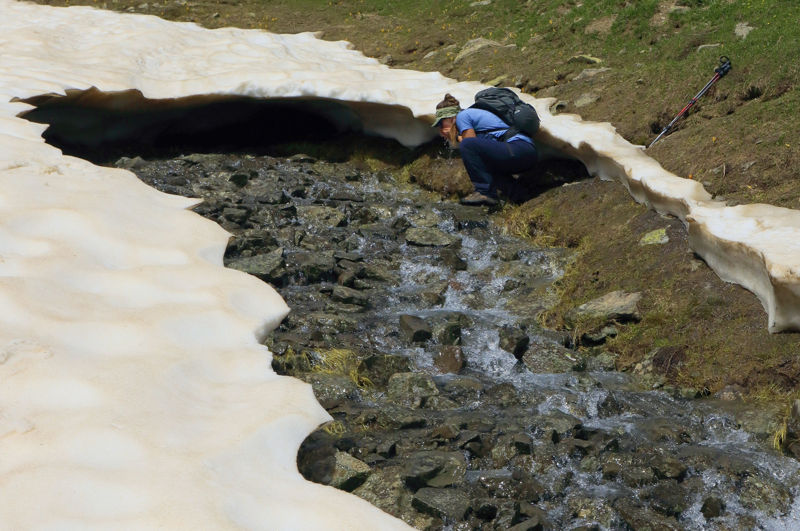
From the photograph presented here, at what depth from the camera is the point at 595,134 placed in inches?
445

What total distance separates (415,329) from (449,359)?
20.4 inches

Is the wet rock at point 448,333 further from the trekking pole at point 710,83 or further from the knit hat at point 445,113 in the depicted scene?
the trekking pole at point 710,83

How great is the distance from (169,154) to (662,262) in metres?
8.09

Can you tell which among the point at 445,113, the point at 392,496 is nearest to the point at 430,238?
the point at 445,113

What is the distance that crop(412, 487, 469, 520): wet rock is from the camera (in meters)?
5.36

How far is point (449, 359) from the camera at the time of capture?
7.77m

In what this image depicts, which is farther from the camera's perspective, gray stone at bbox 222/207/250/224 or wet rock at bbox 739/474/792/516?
gray stone at bbox 222/207/250/224

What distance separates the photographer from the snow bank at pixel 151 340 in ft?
14.4

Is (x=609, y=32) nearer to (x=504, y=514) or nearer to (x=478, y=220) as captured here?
(x=478, y=220)

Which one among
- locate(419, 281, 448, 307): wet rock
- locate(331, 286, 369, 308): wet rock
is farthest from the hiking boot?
locate(331, 286, 369, 308): wet rock

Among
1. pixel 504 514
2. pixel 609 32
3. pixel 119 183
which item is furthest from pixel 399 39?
pixel 504 514

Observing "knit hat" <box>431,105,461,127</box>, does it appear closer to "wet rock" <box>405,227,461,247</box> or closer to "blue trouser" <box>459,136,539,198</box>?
"blue trouser" <box>459,136,539,198</box>

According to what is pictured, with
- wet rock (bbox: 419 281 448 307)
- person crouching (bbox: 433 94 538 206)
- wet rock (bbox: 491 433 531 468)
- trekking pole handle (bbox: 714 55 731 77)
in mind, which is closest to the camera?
wet rock (bbox: 491 433 531 468)

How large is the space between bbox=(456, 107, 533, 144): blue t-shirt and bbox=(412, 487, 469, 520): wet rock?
661cm
